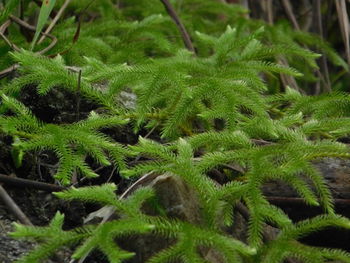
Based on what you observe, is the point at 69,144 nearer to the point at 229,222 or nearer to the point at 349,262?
the point at 229,222

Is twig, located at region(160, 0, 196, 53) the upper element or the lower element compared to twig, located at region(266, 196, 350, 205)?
upper

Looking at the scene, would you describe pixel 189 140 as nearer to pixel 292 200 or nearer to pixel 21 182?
pixel 292 200

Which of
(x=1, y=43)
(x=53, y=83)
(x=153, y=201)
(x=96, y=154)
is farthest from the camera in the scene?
(x=1, y=43)

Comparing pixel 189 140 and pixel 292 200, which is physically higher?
pixel 189 140

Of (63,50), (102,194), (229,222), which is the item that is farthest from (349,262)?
(63,50)

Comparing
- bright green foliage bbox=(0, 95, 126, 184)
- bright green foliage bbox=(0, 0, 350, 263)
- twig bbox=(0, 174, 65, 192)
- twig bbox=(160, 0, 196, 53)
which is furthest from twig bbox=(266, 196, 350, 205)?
twig bbox=(160, 0, 196, 53)

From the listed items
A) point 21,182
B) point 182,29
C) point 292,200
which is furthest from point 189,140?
→ point 182,29

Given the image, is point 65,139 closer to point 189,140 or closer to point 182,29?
point 189,140

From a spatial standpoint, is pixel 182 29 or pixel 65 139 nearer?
pixel 65 139

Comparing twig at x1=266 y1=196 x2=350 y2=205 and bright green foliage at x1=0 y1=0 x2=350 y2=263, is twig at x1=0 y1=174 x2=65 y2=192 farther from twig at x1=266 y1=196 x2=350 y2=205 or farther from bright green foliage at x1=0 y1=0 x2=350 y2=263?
twig at x1=266 y1=196 x2=350 y2=205
